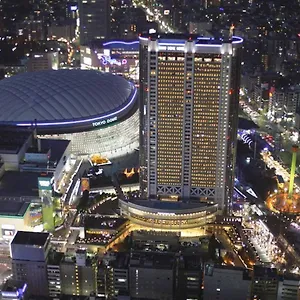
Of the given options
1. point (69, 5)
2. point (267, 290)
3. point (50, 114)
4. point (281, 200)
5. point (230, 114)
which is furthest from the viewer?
point (69, 5)

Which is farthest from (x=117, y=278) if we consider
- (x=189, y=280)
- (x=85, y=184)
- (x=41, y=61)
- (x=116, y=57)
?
(x=41, y=61)

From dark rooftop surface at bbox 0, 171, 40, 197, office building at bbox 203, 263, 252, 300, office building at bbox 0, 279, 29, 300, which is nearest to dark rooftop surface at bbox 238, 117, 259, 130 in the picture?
dark rooftop surface at bbox 0, 171, 40, 197

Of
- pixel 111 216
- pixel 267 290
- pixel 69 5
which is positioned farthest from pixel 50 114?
pixel 69 5

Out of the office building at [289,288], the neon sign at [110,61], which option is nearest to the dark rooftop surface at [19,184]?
the office building at [289,288]

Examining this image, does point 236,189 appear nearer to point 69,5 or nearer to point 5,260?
point 5,260

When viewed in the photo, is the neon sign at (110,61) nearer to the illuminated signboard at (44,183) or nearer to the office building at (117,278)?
the illuminated signboard at (44,183)

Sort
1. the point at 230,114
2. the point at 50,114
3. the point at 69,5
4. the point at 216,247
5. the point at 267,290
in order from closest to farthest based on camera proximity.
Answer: the point at 267,290 < the point at 216,247 < the point at 230,114 < the point at 50,114 < the point at 69,5
